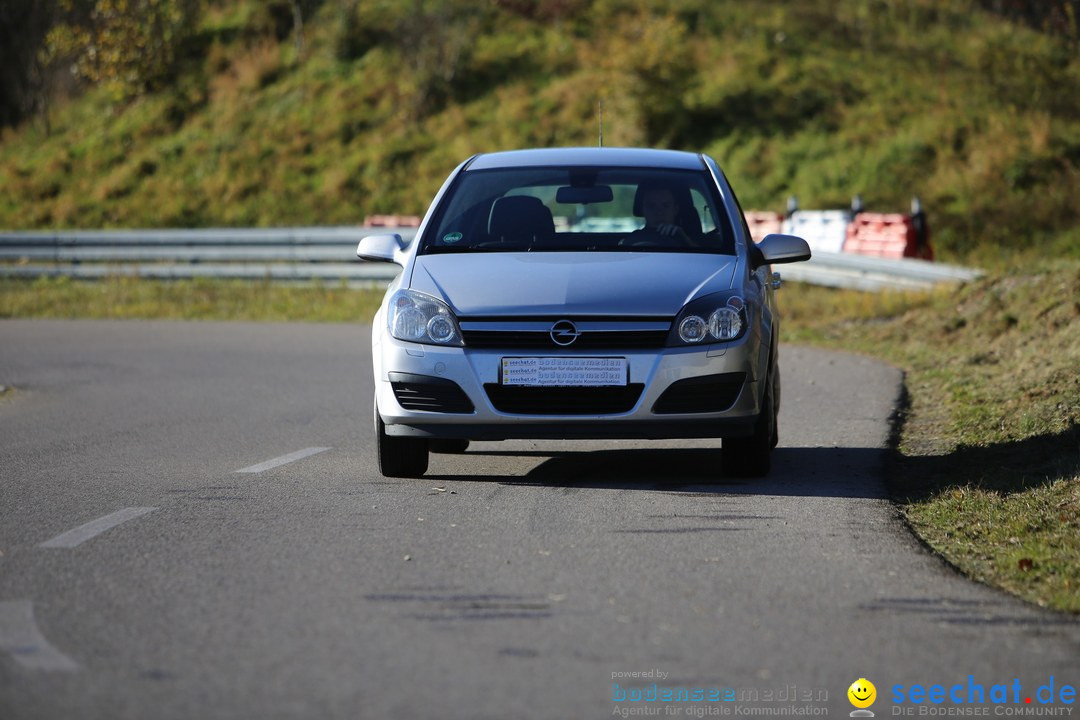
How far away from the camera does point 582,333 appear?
771cm

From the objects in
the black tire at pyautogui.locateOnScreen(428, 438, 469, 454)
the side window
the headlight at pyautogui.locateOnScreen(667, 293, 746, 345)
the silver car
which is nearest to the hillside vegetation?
the side window

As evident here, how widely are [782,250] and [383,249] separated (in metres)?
2.08

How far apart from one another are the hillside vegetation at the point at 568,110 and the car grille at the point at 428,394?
71.2 feet

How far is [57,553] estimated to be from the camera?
631 cm

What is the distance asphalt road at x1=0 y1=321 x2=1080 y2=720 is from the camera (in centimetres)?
442

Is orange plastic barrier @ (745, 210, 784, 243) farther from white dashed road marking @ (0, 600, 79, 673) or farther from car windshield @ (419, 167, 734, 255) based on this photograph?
white dashed road marking @ (0, 600, 79, 673)

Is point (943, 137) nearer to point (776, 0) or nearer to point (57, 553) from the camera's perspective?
point (776, 0)

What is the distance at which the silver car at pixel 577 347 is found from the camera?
773 centimetres

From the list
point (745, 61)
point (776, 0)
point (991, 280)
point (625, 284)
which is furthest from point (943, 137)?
point (625, 284)

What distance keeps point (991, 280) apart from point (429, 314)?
34.4ft

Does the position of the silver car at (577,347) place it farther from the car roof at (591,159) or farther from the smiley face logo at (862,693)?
the smiley face logo at (862,693)

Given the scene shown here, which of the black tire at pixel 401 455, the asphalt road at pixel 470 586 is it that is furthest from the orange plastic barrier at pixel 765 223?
the black tire at pixel 401 455

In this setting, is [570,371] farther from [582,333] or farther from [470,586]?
→ [470,586]

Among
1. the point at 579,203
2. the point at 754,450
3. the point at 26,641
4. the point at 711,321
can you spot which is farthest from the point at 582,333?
the point at 26,641
